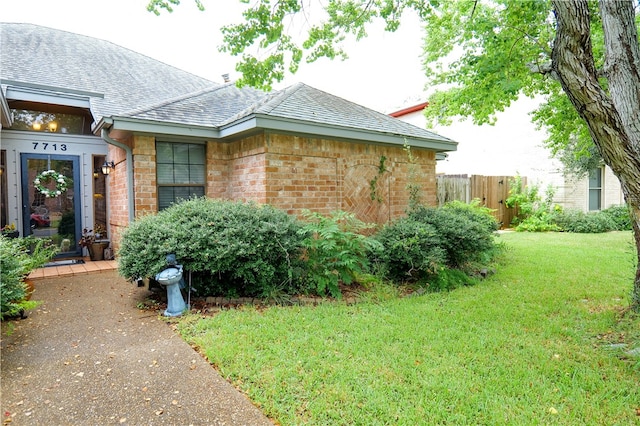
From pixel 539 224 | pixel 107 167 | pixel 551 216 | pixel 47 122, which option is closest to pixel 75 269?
pixel 107 167

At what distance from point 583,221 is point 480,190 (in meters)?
3.62

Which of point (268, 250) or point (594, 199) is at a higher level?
point (594, 199)

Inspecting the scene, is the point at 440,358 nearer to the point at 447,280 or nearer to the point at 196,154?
the point at 447,280

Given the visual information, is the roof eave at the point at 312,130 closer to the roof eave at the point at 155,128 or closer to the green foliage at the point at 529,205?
the roof eave at the point at 155,128

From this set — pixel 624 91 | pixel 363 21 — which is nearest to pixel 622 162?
pixel 624 91

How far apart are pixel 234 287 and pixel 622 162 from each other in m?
4.83

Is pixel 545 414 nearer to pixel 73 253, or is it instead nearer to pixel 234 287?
pixel 234 287

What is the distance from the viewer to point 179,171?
7.28 m

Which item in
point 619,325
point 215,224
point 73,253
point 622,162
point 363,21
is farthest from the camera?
point 73,253

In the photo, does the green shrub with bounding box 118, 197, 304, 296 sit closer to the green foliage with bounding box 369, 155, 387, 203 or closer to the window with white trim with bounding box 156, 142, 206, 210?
the window with white trim with bounding box 156, 142, 206, 210

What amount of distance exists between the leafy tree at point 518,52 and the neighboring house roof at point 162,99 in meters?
0.96

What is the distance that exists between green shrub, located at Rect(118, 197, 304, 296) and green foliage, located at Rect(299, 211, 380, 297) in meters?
0.22

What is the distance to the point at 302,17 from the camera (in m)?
6.56

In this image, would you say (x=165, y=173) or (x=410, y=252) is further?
(x=165, y=173)
